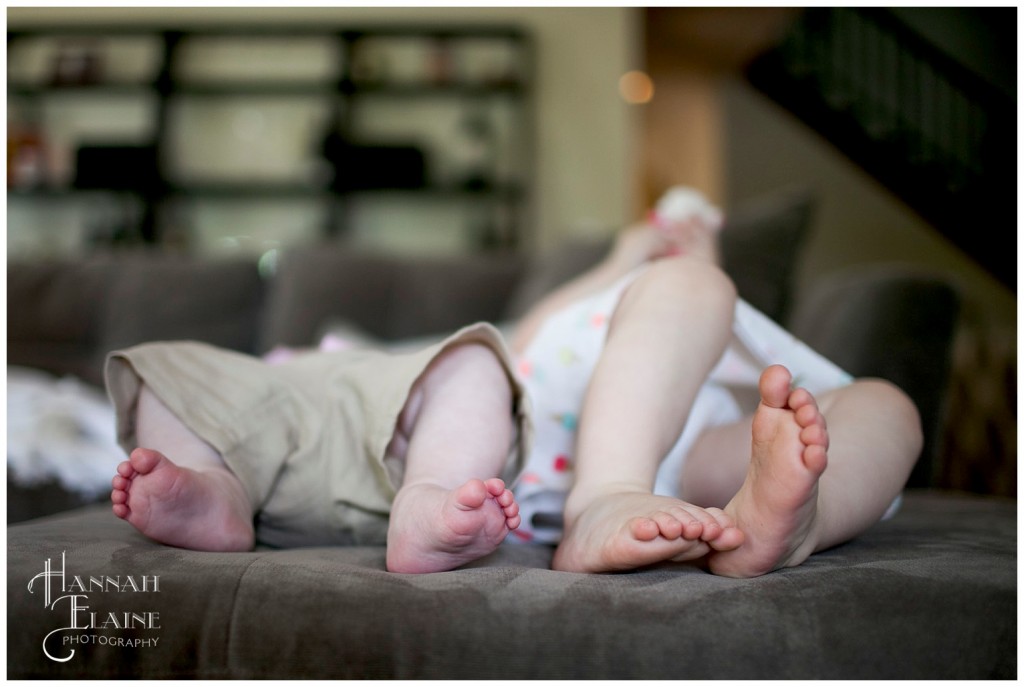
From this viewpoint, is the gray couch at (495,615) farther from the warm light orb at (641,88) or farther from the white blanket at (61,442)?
the warm light orb at (641,88)

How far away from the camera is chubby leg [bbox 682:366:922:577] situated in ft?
1.71

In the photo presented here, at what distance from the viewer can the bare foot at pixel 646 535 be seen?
526mm

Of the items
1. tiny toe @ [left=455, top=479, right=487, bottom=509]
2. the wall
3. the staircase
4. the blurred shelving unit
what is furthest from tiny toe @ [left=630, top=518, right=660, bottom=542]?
the staircase

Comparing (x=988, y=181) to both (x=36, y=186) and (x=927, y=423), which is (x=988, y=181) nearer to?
(x=927, y=423)

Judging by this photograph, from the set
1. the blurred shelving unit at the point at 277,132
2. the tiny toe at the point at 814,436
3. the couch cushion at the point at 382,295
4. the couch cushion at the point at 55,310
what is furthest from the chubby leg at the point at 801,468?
the blurred shelving unit at the point at 277,132

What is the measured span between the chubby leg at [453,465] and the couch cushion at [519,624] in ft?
0.10

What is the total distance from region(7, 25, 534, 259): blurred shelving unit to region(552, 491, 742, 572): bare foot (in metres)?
3.14

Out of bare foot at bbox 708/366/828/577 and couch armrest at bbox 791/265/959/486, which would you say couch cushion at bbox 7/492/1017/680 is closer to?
bare foot at bbox 708/366/828/577

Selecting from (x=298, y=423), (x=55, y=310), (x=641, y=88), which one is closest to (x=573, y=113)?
(x=641, y=88)

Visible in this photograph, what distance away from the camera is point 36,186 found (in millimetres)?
3656

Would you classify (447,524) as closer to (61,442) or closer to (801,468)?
(801,468)

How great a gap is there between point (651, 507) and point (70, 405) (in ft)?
3.24

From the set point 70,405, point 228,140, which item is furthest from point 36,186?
point 70,405

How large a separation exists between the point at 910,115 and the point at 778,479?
4.67 metres
